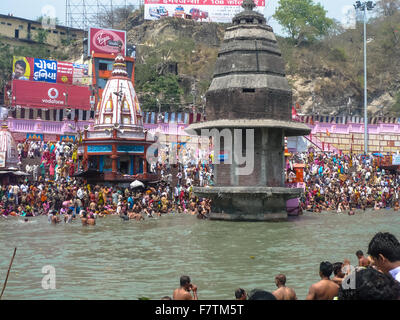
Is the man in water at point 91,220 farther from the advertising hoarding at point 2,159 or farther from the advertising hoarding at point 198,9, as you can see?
the advertising hoarding at point 198,9

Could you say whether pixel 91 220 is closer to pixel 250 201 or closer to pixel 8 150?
pixel 250 201

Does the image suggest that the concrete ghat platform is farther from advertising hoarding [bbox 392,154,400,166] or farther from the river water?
advertising hoarding [bbox 392,154,400,166]

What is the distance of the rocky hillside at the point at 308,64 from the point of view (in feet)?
230

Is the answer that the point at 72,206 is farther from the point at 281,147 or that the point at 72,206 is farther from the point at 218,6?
the point at 218,6

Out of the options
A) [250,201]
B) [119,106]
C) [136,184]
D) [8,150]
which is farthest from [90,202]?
[119,106]

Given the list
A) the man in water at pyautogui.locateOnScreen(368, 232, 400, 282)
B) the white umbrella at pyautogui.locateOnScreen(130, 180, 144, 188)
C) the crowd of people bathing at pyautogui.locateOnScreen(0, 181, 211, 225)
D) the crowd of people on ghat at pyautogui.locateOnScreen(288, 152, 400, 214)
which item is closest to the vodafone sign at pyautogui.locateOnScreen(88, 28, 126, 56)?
the crowd of people on ghat at pyautogui.locateOnScreen(288, 152, 400, 214)

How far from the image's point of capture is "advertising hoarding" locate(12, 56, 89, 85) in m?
53.4

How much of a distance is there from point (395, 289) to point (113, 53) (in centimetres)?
5961

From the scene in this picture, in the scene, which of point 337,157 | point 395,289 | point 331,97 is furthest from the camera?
point 331,97

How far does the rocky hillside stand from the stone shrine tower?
37952mm

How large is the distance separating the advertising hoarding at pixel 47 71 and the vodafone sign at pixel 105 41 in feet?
11.5

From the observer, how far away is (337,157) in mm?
42406

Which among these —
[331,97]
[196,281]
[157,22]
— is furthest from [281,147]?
[157,22]

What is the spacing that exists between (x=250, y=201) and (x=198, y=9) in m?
56.3
